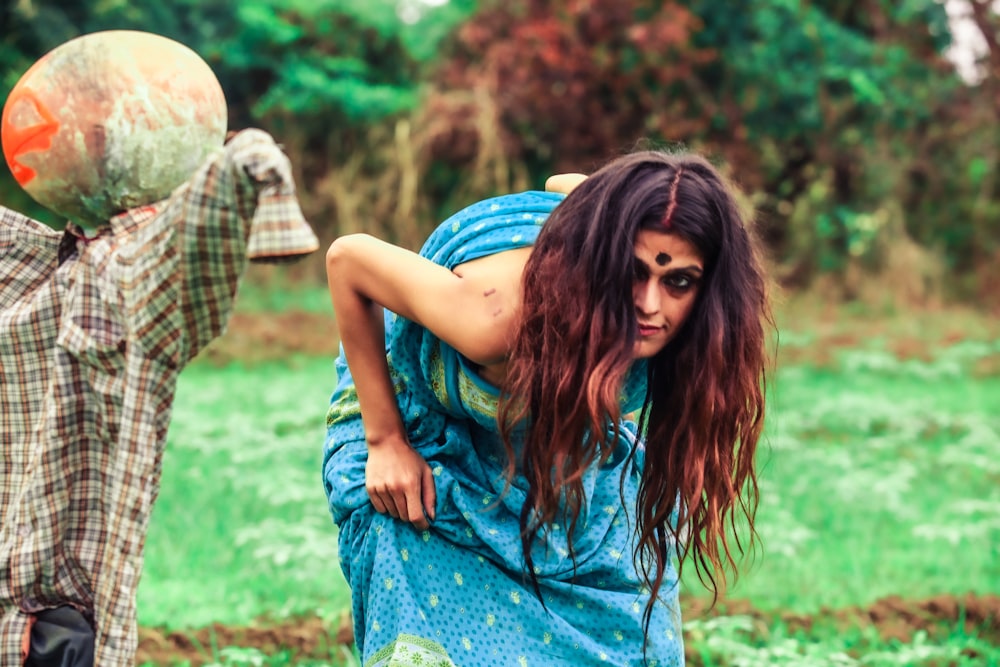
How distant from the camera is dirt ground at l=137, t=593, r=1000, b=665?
3.71 m

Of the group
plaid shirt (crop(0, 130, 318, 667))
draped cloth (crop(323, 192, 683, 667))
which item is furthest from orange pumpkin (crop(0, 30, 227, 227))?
draped cloth (crop(323, 192, 683, 667))

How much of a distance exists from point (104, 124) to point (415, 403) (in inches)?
33.3

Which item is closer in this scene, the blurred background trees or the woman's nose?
the woman's nose

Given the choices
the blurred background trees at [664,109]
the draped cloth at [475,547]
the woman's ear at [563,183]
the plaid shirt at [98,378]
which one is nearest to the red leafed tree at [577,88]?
the blurred background trees at [664,109]

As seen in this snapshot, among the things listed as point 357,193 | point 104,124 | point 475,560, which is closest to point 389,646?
point 475,560

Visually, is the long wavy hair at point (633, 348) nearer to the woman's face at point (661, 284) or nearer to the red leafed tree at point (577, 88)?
the woman's face at point (661, 284)

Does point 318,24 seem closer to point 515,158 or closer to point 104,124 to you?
point 515,158

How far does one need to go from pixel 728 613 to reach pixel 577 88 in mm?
8565

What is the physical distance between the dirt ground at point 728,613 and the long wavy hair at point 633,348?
127cm

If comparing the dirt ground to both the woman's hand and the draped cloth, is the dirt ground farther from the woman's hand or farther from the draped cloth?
the woman's hand

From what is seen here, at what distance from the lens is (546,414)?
225 cm

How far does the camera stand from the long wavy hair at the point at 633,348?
86.5 inches

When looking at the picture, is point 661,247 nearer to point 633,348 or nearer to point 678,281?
point 678,281

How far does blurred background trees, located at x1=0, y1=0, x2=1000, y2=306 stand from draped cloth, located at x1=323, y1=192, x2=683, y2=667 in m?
9.24
